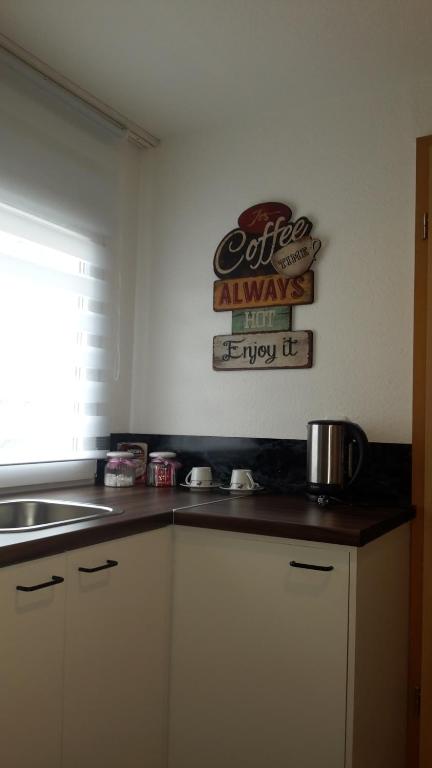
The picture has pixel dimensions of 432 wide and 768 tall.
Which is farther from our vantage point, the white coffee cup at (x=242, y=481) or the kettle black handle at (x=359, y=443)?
the white coffee cup at (x=242, y=481)

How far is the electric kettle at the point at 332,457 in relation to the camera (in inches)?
75.4

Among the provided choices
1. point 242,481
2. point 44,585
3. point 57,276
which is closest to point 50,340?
point 57,276

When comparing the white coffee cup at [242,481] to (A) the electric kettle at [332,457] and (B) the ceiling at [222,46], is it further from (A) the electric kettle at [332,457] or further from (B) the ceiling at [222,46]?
(B) the ceiling at [222,46]

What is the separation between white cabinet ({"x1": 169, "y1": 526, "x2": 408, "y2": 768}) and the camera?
1.53 metres

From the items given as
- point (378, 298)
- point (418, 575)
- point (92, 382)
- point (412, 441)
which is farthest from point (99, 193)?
point (418, 575)

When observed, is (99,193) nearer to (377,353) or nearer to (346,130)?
(346,130)

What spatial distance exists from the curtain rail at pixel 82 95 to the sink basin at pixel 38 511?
4.58ft

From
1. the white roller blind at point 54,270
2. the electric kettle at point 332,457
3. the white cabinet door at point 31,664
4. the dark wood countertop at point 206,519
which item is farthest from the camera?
the white roller blind at point 54,270

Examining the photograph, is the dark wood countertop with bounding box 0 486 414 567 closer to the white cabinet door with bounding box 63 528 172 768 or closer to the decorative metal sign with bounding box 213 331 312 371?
the white cabinet door with bounding box 63 528 172 768

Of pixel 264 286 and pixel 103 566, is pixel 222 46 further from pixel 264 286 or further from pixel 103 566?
pixel 103 566

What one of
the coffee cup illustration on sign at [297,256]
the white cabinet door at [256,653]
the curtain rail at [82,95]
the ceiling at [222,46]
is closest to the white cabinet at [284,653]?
the white cabinet door at [256,653]

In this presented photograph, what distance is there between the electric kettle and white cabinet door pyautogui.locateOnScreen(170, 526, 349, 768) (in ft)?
1.15

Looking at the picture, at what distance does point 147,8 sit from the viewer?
181 centimetres

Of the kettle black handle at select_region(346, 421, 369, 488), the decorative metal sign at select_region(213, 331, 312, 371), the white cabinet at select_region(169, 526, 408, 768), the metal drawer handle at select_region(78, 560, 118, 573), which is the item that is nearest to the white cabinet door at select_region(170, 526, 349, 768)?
the white cabinet at select_region(169, 526, 408, 768)
